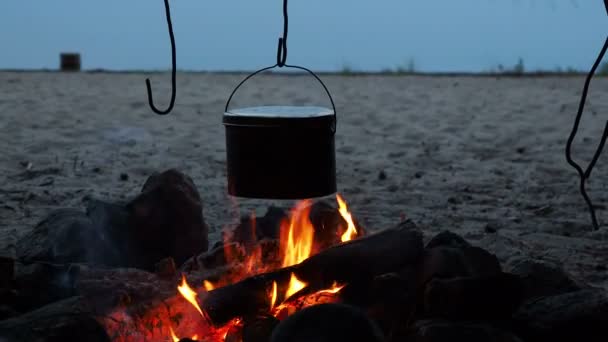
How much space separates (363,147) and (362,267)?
15.9 ft

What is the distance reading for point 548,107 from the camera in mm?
9609

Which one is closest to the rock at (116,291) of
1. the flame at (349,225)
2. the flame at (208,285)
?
the flame at (208,285)

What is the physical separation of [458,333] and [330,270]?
51 cm

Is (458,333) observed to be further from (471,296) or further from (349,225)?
(349,225)

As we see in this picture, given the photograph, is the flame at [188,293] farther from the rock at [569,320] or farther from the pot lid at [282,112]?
the rock at [569,320]

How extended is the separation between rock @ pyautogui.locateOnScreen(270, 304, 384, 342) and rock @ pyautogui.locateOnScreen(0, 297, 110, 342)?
0.57 meters

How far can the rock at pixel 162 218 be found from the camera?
365cm

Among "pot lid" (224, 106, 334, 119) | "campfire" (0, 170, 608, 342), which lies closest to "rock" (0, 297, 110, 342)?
"campfire" (0, 170, 608, 342)

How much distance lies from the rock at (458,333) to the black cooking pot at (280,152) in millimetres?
600

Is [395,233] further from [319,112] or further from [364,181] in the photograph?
[364,181]

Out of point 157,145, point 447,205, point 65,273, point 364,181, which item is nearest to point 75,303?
point 65,273

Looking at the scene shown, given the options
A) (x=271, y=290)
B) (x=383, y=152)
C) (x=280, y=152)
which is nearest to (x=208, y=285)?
(x=271, y=290)

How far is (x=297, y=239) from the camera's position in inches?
128

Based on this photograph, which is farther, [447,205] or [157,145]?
[157,145]
